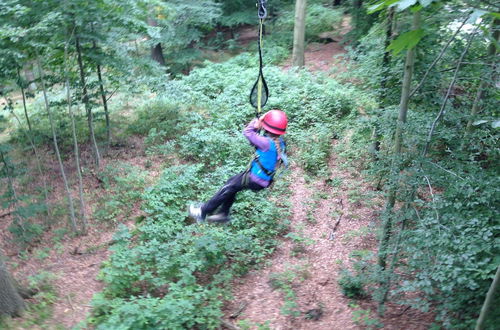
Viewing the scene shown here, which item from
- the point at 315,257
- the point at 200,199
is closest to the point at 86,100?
the point at 200,199

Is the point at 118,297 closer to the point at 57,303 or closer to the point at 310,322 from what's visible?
the point at 57,303

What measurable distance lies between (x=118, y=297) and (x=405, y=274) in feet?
13.4

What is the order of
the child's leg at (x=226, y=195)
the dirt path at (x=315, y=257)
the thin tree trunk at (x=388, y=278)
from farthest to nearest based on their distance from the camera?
the child's leg at (x=226, y=195) < the dirt path at (x=315, y=257) < the thin tree trunk at (x=388, y=278)

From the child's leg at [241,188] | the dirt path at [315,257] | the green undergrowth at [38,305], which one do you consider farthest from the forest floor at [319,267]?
the green undergrowth at [38,305]

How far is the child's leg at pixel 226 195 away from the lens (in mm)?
5685

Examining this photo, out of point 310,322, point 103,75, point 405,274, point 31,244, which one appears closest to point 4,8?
point 103,75

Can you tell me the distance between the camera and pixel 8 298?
495 cm

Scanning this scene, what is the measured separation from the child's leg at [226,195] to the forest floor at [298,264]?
1422mm

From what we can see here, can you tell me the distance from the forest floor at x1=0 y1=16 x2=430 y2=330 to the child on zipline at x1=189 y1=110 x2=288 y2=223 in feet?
4.65

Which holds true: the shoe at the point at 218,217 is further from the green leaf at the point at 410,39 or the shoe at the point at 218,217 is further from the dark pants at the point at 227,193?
the green leaf at the point at 410,39

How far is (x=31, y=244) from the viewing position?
25.5ft

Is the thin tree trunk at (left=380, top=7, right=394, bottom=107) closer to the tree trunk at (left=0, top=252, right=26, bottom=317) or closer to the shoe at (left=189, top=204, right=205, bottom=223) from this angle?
the shoe at (left=189, top=204, right=205, bottom=223)

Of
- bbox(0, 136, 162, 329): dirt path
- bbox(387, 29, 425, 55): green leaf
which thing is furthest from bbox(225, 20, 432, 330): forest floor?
bbox(387, 29, 425, 55): green leaf

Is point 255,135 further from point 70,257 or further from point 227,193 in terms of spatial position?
point 70,257
